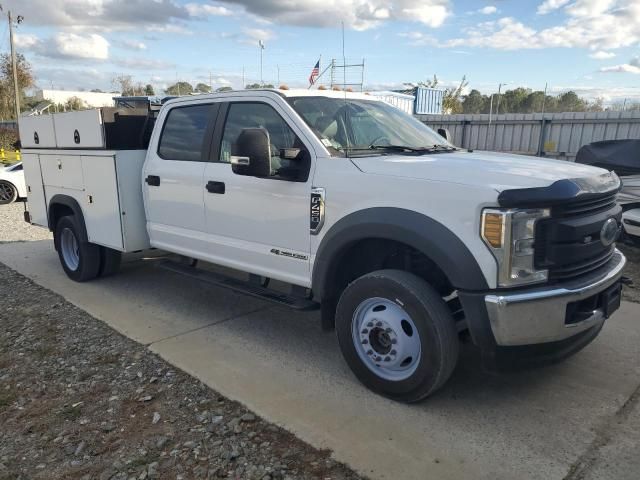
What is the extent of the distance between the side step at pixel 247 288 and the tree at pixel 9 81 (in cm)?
4054

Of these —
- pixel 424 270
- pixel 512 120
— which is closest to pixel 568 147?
pixel 512 120

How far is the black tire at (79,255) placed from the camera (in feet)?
20.0

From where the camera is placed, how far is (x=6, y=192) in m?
13.0

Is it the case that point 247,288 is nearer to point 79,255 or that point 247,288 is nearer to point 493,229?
point 493,229

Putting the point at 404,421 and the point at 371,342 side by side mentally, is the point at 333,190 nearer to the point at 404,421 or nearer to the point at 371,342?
the point at 371,342

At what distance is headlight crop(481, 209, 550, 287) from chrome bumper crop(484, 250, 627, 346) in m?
0.10

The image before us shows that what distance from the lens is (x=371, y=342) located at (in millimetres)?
3527

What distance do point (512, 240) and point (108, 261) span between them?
16.0ft

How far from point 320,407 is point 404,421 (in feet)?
1.79

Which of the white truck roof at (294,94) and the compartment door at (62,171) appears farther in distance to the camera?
the compartment door at (62,171)

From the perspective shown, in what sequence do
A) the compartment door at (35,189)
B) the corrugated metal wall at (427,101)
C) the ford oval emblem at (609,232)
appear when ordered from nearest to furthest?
the ford oval emblem at (609,232) → the compartment door at (35,189) → the corrugated metal wall at (427,101)

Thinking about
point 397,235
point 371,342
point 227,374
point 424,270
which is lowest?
point 227,374

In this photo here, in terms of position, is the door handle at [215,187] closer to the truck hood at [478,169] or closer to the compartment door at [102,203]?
the truck hood at [478,169]

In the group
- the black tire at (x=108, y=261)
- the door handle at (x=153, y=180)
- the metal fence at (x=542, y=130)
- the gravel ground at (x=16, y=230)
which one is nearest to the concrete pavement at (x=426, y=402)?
the black tire at (x=108, y=261)
